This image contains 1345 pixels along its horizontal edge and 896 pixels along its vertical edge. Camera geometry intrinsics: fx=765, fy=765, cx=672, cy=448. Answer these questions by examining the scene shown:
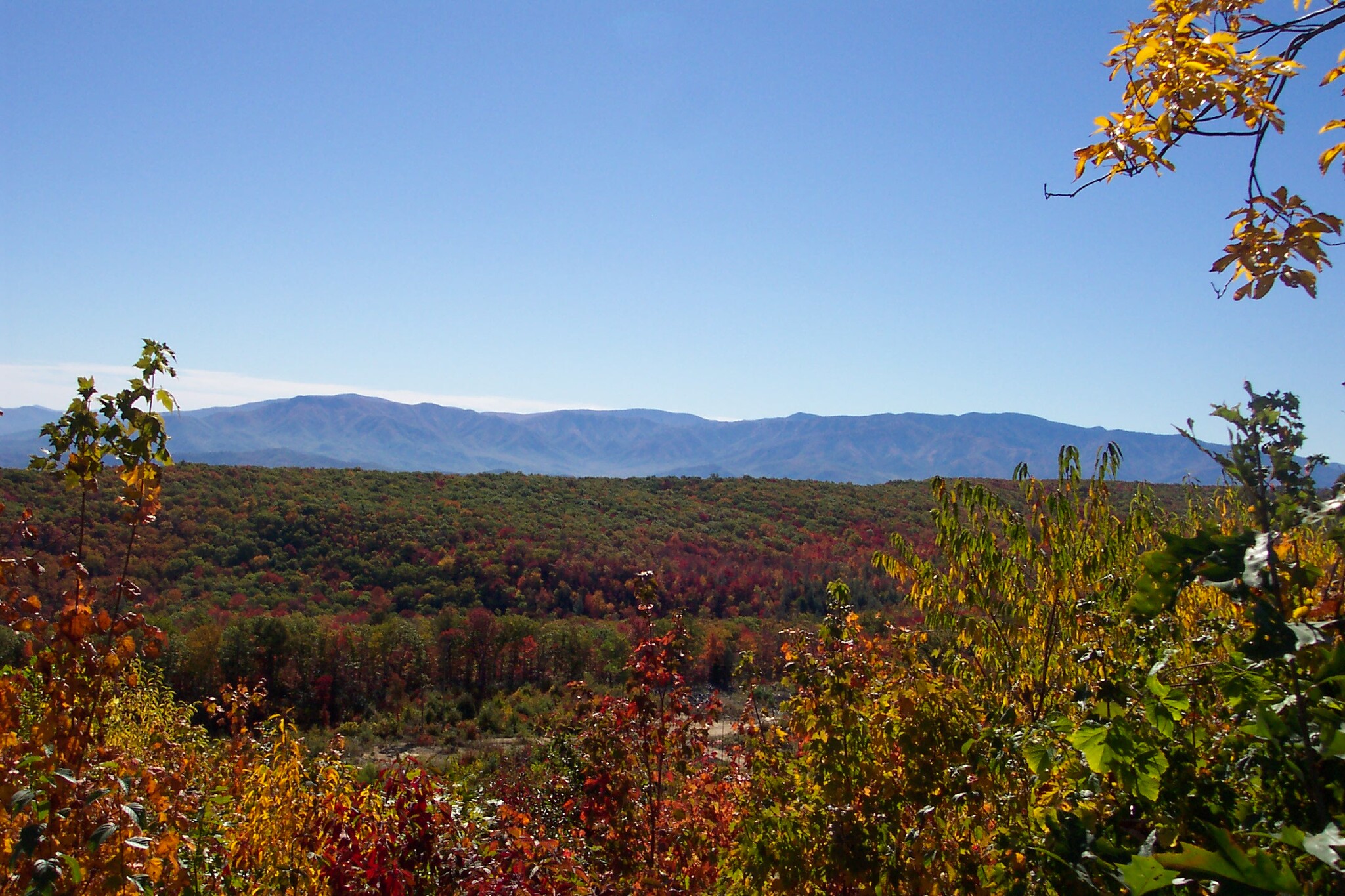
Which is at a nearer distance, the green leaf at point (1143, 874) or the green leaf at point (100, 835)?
the green leaf at point (1143, 874)

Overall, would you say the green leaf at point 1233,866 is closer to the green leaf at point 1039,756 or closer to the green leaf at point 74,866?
the green leaf at point 1039,756

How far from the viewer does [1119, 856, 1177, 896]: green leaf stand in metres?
1.00

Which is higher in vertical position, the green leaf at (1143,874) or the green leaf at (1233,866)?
the green leaf at (1233,866)

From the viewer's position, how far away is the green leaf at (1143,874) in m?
1.00

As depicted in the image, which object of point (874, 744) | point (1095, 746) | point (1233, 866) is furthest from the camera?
point (874, 744)

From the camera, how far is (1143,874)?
40.5 inches

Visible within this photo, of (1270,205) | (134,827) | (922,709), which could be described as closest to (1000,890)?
(922,709)

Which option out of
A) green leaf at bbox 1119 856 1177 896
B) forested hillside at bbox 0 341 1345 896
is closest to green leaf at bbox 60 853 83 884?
forested hillside at bbox 0 341 1345 896

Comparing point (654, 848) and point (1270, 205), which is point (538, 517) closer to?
point (654, 848)

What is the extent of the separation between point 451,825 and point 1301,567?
329 centimetres

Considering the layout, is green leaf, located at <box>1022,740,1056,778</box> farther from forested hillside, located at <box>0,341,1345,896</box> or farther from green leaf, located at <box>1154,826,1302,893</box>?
green leaf, located at <box>1154,826,1302,893</box>

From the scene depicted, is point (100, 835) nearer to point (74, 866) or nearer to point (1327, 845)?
point (74, 866)

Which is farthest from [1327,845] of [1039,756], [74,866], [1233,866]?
[74,866]

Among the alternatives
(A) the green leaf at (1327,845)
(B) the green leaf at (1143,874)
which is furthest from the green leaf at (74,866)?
(A) the green leaf at (1327,845)
